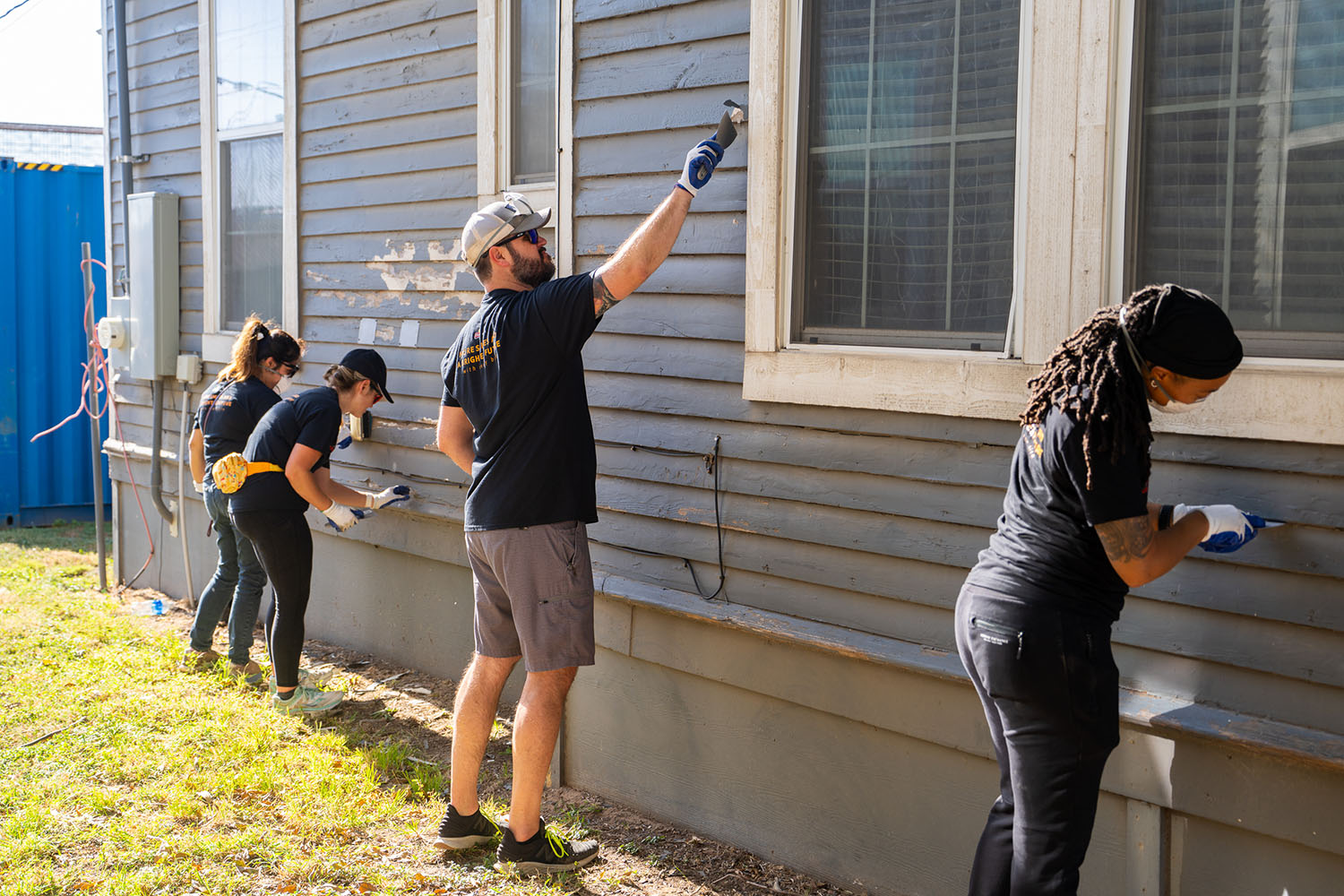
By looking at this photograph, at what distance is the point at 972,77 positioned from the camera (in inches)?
130

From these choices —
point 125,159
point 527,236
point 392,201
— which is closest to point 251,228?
point 125,159

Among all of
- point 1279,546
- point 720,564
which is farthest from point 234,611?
point 1279,546

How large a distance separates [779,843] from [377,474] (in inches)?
123

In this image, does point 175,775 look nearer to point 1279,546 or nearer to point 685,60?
point 685,60

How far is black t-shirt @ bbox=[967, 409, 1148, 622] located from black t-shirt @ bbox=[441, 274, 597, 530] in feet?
4.55

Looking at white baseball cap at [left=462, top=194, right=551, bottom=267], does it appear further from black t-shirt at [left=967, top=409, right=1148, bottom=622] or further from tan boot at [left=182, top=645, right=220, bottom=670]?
tan boot at [left=182, top=645, right=220, bottom=670]

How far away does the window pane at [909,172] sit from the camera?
3270mm

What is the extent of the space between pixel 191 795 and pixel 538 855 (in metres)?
1.54

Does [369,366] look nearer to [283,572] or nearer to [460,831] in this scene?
[283,572]


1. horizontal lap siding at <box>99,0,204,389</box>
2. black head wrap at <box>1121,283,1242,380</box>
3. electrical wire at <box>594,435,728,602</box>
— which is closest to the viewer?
black head wrap at <box>1121,283,1242,380</box>

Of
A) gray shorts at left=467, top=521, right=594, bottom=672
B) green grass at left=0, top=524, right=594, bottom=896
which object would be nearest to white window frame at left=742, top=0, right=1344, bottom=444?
gray shorts at left=467, top=521, right=594, bottom=672

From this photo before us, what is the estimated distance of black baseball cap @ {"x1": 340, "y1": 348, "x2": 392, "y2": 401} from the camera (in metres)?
5.18

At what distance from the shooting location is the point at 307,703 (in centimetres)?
526

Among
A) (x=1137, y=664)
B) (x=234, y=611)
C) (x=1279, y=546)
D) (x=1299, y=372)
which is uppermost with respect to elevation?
(x=1299, y=372)
